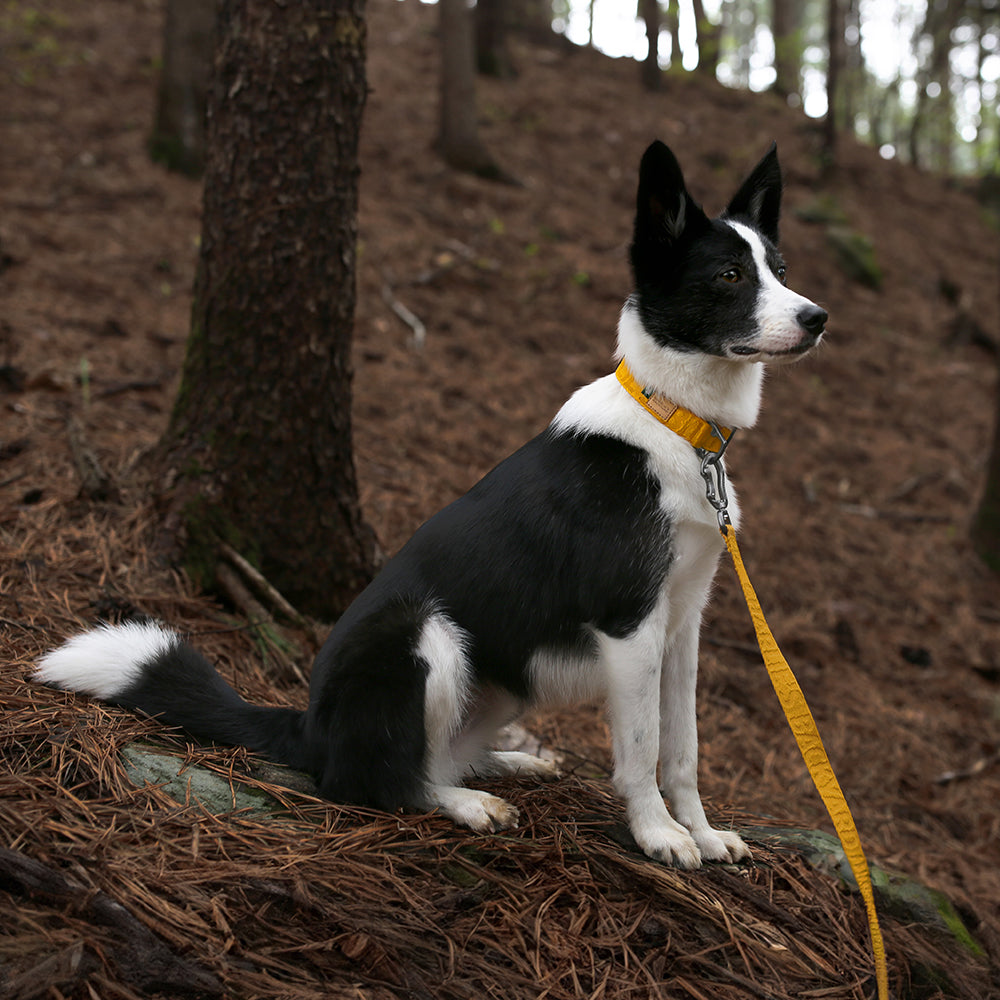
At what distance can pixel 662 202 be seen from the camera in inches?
107

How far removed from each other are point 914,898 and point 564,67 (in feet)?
58.4

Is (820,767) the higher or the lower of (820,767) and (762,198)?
the lower

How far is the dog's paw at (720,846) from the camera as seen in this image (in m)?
2.68

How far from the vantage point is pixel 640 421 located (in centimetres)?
271

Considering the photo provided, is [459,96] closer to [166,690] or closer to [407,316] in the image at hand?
[407,316]

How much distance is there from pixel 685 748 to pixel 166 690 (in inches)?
66.4

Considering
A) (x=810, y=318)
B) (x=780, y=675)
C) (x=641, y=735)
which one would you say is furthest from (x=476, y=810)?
(x=810, y=318)

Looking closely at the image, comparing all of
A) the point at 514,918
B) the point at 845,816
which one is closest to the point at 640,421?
the point at 845,816

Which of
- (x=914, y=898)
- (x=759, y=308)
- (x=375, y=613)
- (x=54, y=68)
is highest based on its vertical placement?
(x=54, y=68)

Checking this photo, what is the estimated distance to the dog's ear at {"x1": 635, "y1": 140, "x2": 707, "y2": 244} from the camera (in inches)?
103

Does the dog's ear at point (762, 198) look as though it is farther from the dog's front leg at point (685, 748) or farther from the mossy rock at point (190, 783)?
the mossy rock at point (190, 783)

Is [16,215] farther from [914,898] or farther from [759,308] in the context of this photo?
[914,898]

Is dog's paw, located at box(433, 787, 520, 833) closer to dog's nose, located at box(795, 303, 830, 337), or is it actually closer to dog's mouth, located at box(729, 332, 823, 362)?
dog's mouth, located at box(729, 332, 823, 362)

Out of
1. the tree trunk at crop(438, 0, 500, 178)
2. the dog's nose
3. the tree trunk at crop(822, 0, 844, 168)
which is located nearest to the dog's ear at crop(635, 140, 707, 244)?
the dog's nose
